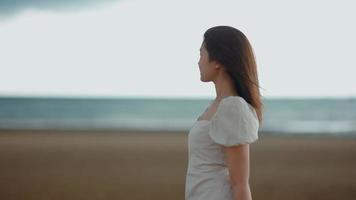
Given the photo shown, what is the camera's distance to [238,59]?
1.97 metres

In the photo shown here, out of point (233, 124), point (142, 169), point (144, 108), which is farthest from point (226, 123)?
point (144, 108)

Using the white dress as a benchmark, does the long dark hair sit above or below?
above

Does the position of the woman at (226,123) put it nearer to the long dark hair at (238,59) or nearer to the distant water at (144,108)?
the long dark hair at (238,59)

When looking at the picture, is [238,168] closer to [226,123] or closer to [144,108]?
[226,123]

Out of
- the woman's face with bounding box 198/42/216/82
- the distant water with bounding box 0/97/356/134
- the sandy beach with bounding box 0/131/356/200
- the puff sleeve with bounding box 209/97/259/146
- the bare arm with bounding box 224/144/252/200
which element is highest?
the woman's face with bounding box 198/42/216/82

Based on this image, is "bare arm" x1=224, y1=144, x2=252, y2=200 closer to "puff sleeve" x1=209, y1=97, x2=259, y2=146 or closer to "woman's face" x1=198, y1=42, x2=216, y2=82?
"puff sleeve" x1=209, y1=97, x2=259, y2=146

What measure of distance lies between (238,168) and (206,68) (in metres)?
0.32

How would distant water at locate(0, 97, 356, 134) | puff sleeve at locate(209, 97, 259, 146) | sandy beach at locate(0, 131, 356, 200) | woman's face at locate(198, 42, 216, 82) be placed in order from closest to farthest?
puff sleeve at locate(209, 97, 259, 146), woman's face at locate(198, 42, 216, 82), sandy beach at locate(0, 131, 356, 200), distant water at locate(0, 97, 356, 134)

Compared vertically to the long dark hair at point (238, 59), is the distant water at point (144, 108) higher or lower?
lower

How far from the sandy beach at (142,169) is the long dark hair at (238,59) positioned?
6.03m

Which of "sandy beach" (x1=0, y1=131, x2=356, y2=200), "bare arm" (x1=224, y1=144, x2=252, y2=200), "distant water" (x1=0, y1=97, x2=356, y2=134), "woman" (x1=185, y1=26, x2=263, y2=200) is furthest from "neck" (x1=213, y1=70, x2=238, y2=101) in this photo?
"distant water" (x1=0, y1=97, x2=356, y2=134)

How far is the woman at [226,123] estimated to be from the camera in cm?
192

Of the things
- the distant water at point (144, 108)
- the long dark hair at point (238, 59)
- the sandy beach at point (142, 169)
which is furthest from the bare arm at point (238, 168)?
the distant water at point (144, 108)

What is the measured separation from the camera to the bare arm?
192 cm
